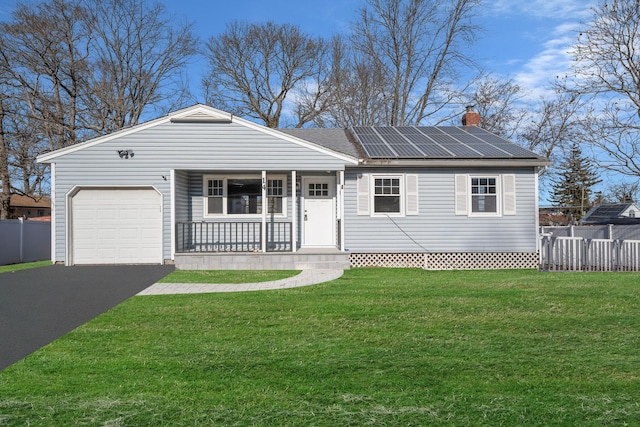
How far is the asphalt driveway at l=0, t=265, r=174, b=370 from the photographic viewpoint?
18.4 feet

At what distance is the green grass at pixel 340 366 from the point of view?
3.39 meters

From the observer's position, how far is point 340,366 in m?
4.45

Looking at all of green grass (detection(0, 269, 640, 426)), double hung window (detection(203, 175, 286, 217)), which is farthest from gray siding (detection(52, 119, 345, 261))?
green grass (detection(0, 269, 640, 426))

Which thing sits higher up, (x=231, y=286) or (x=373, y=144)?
Result: (x=373, y=144)

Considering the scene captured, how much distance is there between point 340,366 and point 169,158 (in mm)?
10131

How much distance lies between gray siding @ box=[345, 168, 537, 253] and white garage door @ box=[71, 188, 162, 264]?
562 cm

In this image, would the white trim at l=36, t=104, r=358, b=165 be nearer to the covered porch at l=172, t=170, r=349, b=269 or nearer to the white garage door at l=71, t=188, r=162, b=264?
the covered porch at l=172, t=170, r=349, b=269

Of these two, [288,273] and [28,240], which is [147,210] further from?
[28,240]

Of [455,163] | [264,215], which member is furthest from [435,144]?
[264,215]

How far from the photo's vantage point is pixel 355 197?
13.7m

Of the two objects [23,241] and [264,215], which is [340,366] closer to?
[264,215]

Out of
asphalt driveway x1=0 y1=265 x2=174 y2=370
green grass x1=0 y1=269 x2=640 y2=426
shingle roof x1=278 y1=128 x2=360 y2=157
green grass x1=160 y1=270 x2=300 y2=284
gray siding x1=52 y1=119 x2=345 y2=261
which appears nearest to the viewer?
green grass x1=0 y1=269 x2=640 y2=426

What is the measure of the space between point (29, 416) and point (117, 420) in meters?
0.67

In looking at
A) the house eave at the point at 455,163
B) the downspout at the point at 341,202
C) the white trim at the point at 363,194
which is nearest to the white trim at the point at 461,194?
the house eave at the point at 455,163
